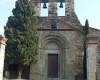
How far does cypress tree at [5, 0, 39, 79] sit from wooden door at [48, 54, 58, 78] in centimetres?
181

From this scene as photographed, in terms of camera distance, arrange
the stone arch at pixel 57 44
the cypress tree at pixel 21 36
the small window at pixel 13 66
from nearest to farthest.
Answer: the cypress tree at pixel 21 36 → the small window at pixel 13 66 → the stone arch at pixel 57 44

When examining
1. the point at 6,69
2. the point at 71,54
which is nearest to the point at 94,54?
the point at 71,54

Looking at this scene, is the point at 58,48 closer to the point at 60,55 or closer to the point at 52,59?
the point at 60,55

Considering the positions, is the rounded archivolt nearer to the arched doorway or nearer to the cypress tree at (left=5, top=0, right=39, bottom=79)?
the arched doorway

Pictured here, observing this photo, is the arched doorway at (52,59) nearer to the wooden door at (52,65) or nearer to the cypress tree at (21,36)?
the wooden door at (52,65)

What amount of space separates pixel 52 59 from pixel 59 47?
123 cm

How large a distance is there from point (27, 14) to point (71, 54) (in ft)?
16.5

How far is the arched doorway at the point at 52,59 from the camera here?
1904 cm

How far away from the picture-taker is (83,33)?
19438 millimetres

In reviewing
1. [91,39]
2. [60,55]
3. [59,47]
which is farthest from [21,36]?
[91,39]

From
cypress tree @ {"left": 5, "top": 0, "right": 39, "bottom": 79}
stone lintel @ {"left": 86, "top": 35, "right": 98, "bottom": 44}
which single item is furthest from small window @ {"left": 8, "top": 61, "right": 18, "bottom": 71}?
stone lintel @ {"left": 86, "top": 35, "right": 98, "bottom": 44}

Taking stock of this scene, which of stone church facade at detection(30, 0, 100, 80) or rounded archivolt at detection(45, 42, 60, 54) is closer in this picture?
stone church facade at detection(30, 0, 100, 80)

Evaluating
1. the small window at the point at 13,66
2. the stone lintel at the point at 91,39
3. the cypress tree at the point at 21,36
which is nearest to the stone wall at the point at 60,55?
the cypress tree at the point at 21,36

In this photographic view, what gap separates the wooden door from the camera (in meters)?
19.0
